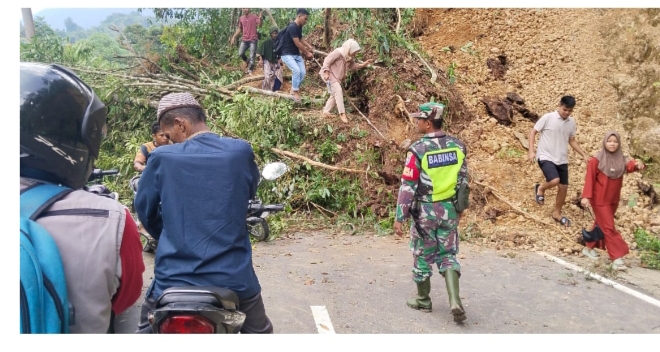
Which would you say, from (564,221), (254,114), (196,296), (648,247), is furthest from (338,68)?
(196,296)

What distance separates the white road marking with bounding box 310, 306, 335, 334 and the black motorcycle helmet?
2.46m

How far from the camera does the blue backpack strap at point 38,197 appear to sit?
5.58 feet

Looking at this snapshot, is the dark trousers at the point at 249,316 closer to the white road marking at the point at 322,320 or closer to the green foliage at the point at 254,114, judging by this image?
the white road marking at the point at 322,320

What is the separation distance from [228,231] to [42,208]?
0.76 meters

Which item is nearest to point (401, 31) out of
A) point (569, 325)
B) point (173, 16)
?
point (173, 16)

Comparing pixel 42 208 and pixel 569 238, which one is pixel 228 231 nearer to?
pixel 42 208

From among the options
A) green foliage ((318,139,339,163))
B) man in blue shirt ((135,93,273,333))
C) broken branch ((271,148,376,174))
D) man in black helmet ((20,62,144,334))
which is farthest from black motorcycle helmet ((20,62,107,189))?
green foliage ((318,139,339,163))

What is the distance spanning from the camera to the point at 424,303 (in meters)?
4.30

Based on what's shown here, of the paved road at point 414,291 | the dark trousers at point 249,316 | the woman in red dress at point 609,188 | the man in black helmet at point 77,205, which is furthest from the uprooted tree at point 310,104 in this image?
the man in black helmet at point 77,205

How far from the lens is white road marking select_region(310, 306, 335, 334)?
157 inches

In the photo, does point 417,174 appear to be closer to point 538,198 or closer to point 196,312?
point 196,312

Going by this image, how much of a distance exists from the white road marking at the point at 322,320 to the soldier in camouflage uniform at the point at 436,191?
0.86 m

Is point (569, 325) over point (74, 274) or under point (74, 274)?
under

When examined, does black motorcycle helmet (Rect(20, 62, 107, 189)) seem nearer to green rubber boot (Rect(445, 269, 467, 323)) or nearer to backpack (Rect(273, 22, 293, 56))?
green rubber boot (Rect(445, 269, 467, 323))
